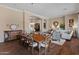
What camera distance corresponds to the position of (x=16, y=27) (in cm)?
250

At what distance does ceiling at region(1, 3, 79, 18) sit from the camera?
2457mm

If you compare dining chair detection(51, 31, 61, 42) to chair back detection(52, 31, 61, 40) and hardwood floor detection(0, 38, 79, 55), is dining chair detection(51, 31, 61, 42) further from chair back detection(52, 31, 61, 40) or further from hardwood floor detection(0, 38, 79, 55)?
hardwood floor detection(0, 38, 79, 55)

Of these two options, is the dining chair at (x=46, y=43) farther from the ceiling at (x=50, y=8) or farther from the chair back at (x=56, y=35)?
the ceiling at (x=50, y=8)

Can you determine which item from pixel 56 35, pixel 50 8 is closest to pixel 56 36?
pixel 56 35

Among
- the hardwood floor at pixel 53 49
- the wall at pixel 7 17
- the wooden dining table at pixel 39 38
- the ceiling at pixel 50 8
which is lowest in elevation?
the hardwood floor at pixel 53 49

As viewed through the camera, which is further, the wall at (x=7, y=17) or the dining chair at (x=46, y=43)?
the dining chair at (x=46, y=43)

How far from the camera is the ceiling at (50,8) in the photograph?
246 cm

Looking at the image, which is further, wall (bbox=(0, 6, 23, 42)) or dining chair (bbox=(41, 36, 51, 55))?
dining chair (bbox=(41, 36, 51, 55))

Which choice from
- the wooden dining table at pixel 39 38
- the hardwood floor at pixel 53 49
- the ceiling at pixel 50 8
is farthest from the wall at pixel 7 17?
the wooden dining table at pixel 39 38

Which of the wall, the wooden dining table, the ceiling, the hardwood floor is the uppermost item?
the ceiling

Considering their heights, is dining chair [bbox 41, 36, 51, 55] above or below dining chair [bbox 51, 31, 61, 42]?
below

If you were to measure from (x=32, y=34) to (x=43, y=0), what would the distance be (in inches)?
29.3

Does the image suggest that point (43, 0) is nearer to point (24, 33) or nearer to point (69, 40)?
point (24, 33)

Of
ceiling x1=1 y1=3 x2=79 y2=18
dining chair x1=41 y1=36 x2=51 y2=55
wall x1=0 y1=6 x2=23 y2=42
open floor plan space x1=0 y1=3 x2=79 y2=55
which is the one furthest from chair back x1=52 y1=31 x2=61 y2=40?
wall x1=0 y1=6 x2=23 y2=42
